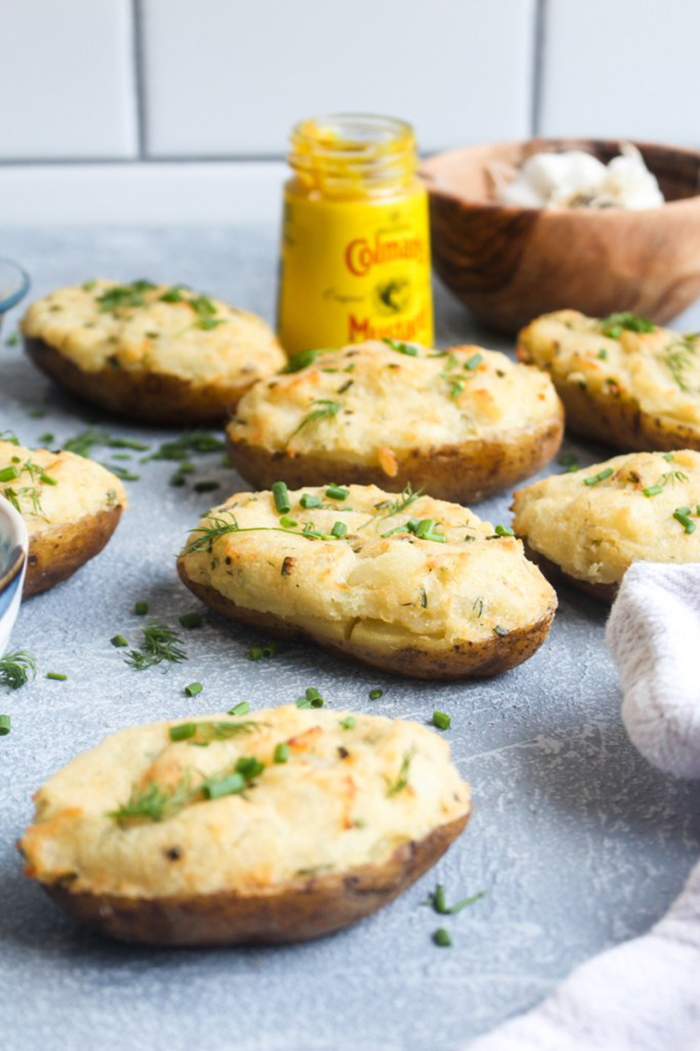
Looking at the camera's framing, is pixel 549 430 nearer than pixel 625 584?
No

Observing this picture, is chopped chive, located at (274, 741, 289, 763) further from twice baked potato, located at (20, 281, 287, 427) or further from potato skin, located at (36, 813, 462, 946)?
twice baked potato, located at (20, 281, 287, 427)

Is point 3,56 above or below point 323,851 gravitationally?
above

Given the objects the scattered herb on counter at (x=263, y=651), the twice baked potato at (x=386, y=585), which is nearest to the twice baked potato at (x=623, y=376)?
the twice baked potato at (x=386, y=585)

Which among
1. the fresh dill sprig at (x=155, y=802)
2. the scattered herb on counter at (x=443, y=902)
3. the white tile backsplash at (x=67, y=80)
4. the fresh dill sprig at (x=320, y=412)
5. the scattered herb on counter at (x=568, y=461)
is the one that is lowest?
the scattered herb on counter at (x=443, y=902)

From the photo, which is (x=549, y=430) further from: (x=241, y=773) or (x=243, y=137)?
(x=243, y=137)

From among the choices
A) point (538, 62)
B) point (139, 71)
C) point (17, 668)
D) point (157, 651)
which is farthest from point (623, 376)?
point (139, 71)

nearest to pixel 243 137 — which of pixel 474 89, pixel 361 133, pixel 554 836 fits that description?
pixel 474 89

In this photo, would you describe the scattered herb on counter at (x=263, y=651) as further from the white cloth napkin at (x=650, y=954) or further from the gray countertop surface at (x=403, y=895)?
the white cloth napkin at (x=650, y=954)
